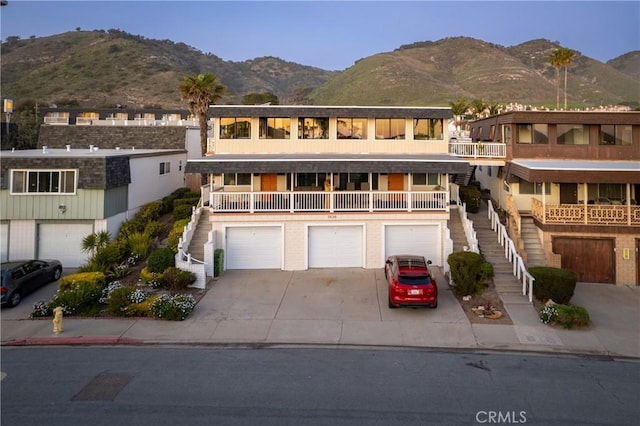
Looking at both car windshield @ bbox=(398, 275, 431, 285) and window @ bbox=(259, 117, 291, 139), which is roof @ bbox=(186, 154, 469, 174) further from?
car windshield @ bbox=(398, 275, 431, 285)

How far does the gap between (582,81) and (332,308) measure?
115 metres

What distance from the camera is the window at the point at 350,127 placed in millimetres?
25016

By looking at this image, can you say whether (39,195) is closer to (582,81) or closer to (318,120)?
(318,120)

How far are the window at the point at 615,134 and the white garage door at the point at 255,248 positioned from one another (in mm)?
17731

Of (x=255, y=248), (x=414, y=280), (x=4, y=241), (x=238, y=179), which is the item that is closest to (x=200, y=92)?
(x=238, y=179)

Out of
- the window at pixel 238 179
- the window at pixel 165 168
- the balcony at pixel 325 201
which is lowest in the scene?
the balcony at pixel 325 201

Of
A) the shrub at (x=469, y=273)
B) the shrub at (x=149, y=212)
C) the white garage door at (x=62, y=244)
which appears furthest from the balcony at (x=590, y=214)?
the white garage door at (x=62, y=244)

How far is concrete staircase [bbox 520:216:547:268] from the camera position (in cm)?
2008

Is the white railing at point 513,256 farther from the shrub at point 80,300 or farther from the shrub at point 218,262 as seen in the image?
the shrub at point 80,300

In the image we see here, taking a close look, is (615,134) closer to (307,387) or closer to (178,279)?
(307,387)

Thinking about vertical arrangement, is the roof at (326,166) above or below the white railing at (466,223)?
above

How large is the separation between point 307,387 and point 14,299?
12.9 m

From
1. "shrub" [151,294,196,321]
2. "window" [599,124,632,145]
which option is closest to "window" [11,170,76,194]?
"shrub" [151,294,196,321]

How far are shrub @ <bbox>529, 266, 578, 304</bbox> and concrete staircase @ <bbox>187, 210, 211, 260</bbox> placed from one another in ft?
47.0
